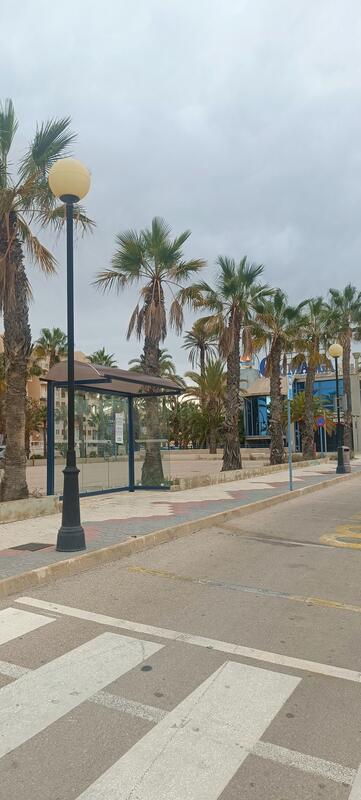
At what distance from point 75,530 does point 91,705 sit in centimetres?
434

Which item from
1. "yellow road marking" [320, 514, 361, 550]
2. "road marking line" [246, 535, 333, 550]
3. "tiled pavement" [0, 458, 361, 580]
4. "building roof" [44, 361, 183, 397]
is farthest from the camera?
"building roof" [44, 361, 183, 397]

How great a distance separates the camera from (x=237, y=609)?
5.64 metres

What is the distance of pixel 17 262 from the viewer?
13.2 meters

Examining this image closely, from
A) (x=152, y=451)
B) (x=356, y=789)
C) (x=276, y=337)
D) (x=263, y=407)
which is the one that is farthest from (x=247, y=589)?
(x=263, y=407)

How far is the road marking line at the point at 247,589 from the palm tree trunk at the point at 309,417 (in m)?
27.5

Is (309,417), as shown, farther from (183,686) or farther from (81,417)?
(183,686)

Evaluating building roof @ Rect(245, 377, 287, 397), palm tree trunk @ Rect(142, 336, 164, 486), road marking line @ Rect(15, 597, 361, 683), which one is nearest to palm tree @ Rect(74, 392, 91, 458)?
palm tree trunk @ Rect(142, 336, 164, 486)

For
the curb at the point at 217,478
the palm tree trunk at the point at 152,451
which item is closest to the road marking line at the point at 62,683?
the palm tree trunk at the point at 152,451

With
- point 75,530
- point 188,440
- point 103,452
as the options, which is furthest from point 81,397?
point 188,440

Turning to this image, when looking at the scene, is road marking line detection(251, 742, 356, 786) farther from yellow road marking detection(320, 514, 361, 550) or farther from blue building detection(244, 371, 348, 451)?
blue building detection(244, 371, 348, 451)

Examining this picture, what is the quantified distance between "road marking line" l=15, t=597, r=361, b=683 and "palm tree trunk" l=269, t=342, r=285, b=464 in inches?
948

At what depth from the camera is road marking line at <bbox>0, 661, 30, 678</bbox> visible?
410 cm

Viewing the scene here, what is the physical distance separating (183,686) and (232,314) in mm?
21021

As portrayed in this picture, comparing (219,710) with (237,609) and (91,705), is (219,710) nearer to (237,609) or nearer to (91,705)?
(91,705)
